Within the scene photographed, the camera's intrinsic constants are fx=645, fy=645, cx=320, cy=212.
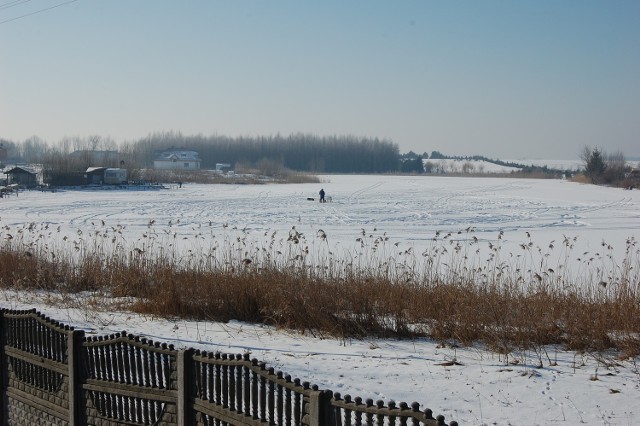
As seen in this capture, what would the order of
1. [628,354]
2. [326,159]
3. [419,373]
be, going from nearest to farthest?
1. [419,373]
2. [628,354]
3. [326,159]

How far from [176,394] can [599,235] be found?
2709cm

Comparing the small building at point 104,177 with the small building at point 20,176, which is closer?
the small building at point 20,176

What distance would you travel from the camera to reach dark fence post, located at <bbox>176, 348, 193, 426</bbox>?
5.56 metres

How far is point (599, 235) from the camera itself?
95.2ft

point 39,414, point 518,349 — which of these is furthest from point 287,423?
point 518,349

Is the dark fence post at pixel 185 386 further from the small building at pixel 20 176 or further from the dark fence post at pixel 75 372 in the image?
the small building at pixel 20 176

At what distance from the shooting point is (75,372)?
666cm

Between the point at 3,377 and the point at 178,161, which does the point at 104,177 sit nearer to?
the point at 178,161

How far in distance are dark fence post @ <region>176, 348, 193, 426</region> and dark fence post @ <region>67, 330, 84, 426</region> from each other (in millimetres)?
Answer: 1583

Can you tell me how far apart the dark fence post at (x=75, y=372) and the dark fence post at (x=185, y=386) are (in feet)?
5.19

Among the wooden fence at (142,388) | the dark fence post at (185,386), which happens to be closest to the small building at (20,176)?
the wooden fence at (142,388)

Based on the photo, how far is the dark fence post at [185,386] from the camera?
5562 mm

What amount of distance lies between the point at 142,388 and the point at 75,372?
3.57ft

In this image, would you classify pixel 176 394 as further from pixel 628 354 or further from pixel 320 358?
pixel 628 354
